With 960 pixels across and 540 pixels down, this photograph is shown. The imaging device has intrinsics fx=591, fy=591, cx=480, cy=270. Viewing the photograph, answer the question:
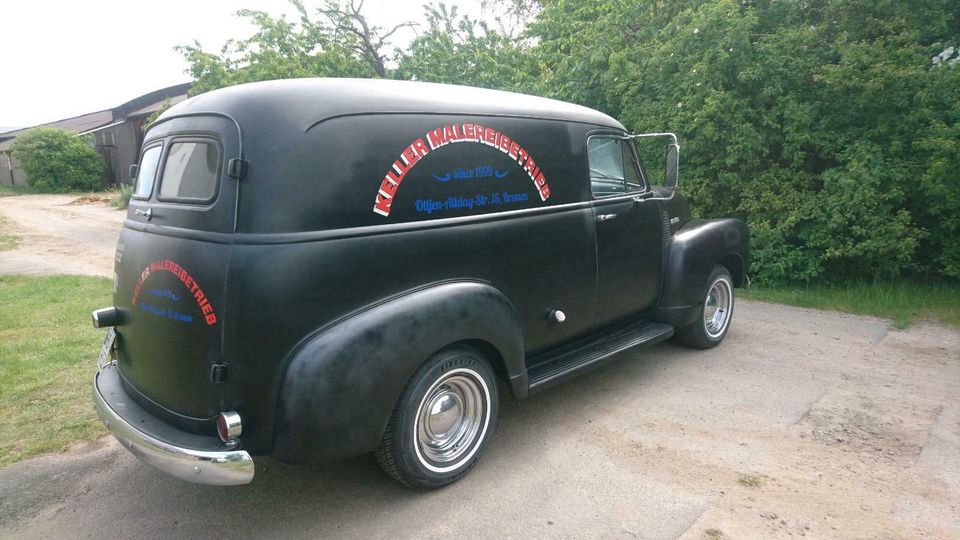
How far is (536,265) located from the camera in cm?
359

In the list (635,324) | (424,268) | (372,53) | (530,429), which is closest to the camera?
(424,268)

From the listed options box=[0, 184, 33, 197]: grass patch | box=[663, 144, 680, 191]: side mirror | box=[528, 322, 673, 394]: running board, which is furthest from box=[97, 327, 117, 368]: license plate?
box=[0, 184, 33, 197]: grass patch

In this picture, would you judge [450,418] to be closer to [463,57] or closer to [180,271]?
[180,271]

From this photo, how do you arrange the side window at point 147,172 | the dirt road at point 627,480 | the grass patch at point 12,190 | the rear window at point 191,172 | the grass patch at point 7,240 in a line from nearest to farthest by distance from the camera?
the rear window at point 191,172
the dirt road at point 627,480
the side window at point 147,172
the grass patch at point 7,240
the grass patch at point 12,190

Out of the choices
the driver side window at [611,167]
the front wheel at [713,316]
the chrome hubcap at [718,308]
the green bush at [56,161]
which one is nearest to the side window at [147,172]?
the driver side window at [611,167]

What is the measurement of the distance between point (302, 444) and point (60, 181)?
113 ft

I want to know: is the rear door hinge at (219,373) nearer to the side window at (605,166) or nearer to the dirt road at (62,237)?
the side window at (605,166)

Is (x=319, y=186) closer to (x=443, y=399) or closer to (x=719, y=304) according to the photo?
(x=443, y=399)

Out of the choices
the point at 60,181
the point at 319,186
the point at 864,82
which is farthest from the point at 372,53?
the point at 60,181

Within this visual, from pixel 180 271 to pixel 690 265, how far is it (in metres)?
3.67

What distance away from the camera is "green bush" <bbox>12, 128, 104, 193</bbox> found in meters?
29.3

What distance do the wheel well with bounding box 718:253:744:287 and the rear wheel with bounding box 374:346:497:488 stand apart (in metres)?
3.02

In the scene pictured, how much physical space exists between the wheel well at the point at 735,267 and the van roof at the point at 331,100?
110 inches

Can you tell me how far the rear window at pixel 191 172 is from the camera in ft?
8.90
